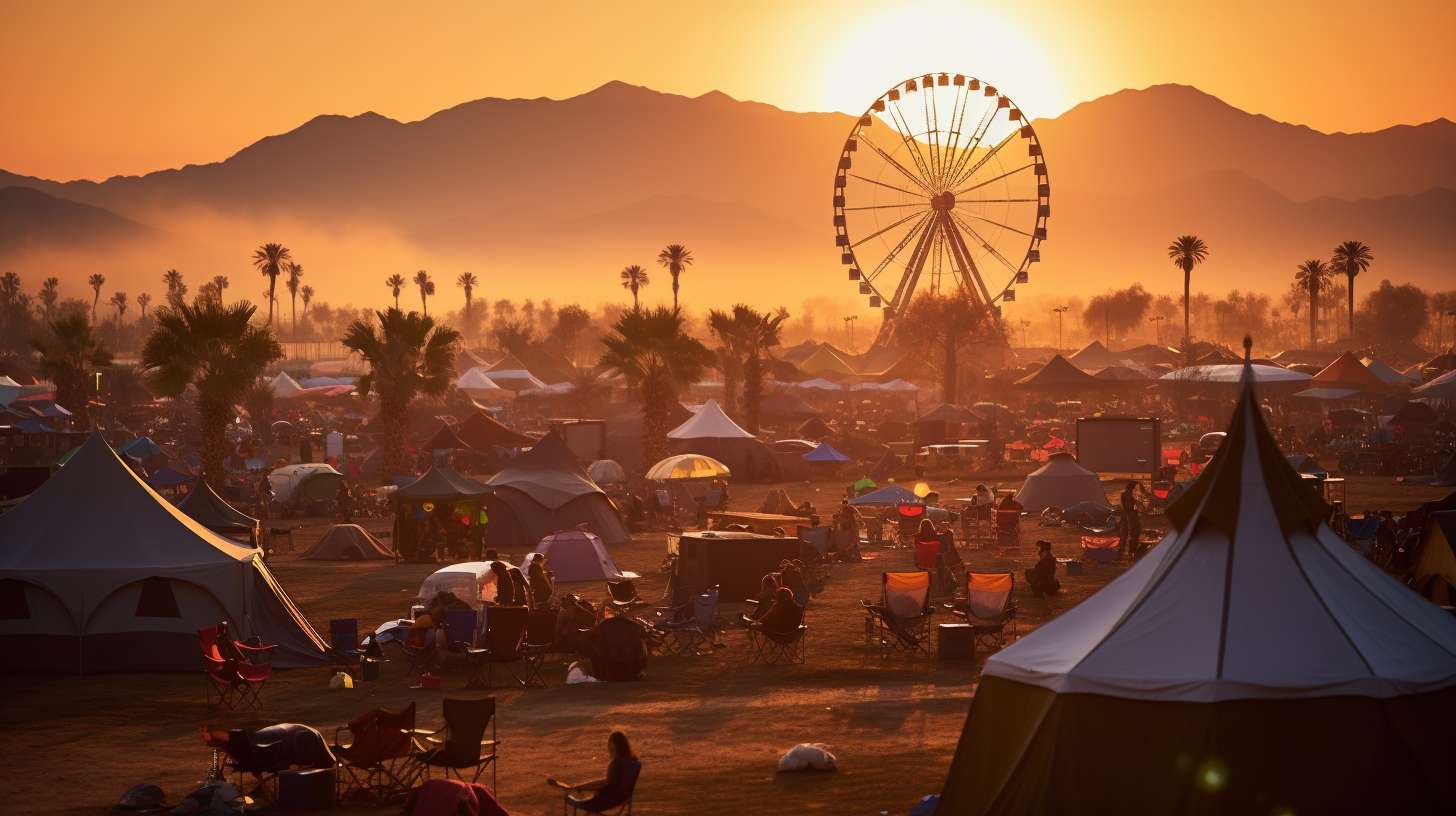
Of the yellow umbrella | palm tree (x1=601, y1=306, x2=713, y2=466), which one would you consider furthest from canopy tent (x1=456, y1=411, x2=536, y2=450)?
the yellow umbrella

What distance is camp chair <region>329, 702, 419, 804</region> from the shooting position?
13820 millimetres

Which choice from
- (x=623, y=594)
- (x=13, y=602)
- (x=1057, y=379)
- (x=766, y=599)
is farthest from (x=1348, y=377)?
(x=13, y=602)

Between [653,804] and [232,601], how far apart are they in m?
9.34

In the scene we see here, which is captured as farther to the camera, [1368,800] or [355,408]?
[355,408]

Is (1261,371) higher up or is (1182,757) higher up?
(1261,371)

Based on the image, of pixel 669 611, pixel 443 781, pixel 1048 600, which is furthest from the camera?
pixel 1048 600

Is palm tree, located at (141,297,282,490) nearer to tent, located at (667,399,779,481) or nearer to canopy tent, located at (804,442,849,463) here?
tent, located at (667,399,779,481)

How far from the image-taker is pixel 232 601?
20.7m

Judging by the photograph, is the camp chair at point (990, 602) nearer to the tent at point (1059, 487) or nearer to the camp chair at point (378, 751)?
the camp chair at point (378, 751)

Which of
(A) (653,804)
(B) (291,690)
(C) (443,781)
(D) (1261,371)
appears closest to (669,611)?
(B) (291,690)

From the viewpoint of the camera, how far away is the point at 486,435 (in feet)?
196

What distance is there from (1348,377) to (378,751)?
67.5 m

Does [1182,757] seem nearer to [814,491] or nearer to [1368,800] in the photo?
[1368,800]

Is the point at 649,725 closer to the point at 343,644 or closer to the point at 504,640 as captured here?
the point at 504,640
